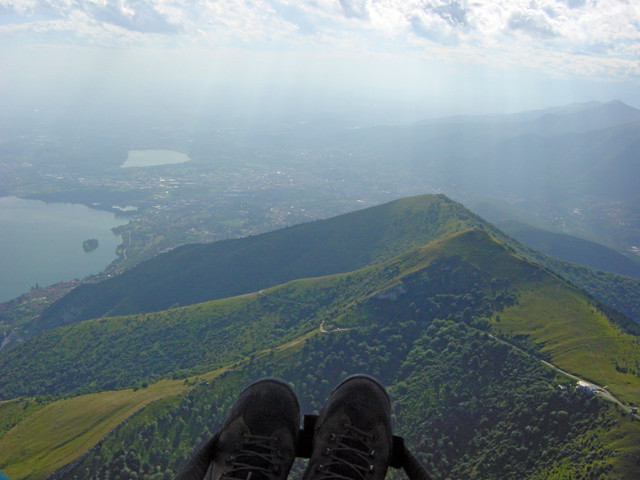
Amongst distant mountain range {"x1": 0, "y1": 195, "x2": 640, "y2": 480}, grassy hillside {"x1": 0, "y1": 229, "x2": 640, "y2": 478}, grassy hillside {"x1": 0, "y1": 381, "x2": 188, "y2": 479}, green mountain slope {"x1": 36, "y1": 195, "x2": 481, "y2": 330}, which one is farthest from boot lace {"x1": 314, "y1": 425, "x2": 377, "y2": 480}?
green mountain slope {"x1": 36, "y1": 195, "x2": 481, "y2": 330}

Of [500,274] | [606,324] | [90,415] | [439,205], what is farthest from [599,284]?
[90,415]

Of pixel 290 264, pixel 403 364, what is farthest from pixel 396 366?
pixel 290 264

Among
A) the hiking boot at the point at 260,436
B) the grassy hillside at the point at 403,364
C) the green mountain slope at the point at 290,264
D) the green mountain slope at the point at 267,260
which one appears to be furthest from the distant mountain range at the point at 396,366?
the hiking boot at the point at 260,436

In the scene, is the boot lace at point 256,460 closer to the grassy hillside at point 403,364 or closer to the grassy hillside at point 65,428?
the grassy hillside at point 403,364

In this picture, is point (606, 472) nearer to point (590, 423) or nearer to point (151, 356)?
point (590, 423)

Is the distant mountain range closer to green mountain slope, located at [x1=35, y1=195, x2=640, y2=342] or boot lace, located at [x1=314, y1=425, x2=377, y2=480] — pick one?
green mountain slope, located at [x1=35, y1=195, x2=640, y2=342]
